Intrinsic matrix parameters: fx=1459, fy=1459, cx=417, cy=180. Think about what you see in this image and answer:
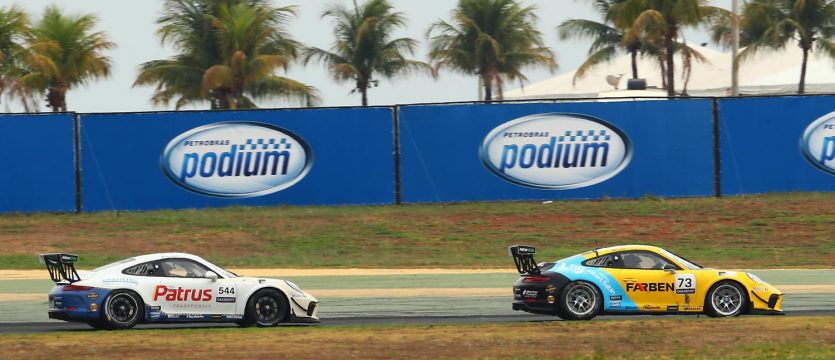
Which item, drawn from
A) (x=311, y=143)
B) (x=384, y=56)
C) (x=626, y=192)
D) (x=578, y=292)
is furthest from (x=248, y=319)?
(x=384, y=56)

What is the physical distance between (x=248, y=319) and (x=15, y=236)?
1384cm

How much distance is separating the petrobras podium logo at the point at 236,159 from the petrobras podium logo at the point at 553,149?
4466 millimetres

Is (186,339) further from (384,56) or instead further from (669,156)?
(384,56)

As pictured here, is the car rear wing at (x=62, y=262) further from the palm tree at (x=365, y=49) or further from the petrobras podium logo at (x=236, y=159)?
the palm tree at (x=365, y=49)

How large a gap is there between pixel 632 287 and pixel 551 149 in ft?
45.9

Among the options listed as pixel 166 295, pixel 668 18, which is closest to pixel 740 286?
pixel 166 295

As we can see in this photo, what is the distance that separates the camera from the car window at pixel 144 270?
1898cm

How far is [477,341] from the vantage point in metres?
17.3

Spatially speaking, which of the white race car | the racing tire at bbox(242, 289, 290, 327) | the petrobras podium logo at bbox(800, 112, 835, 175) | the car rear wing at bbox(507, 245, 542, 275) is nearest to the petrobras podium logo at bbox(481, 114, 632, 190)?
the petrobras podium logo at bbox(800, 112, 835, 175)

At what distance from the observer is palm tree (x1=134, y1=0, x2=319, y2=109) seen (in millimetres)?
46812

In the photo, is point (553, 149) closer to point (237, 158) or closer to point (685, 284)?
point (237, 158)

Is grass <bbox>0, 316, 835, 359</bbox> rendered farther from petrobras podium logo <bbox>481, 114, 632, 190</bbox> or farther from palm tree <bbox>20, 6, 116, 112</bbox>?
palm tree <bbox>20, 6, 116, 112</bbox>

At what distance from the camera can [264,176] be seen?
33.6 meters

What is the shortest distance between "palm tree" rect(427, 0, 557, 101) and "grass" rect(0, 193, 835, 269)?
80.1ft
